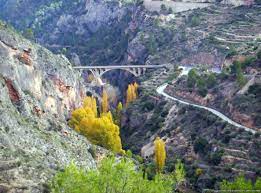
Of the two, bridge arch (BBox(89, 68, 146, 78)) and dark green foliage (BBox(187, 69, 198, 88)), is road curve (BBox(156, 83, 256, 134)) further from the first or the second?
bridge arch (BBox(89, 68, 146, 78))

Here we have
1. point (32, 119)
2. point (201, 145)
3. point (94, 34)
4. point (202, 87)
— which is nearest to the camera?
point (32, 119)

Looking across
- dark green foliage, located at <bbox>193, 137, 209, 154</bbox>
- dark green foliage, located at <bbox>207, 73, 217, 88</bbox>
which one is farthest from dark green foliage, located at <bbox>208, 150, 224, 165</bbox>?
dark green foliage, located at <bbox>207, 73, 217, 88</bbox>

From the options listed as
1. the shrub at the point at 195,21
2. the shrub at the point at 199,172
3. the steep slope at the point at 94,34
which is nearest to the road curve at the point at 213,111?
the shrub at the point at 199,172

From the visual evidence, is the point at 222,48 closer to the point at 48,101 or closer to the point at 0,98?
the point at 48,101

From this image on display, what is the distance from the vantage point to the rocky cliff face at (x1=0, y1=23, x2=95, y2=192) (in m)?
45.9

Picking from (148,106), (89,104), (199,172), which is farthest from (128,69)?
(199,172)

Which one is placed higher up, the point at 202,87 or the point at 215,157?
the point at 215,157

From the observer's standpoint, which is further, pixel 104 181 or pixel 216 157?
pixel 216 157

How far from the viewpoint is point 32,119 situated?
6172 cm

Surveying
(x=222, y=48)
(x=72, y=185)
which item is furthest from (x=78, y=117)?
(x=72, y=185)

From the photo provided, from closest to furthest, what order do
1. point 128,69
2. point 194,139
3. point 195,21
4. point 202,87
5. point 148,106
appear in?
point 194,139
point 202,87
point 148,106
point 128,69
point 195,21

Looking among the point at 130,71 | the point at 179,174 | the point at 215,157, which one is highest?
the point at 179,174

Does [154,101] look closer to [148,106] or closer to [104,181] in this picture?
[148,106]

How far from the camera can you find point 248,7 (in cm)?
13638
